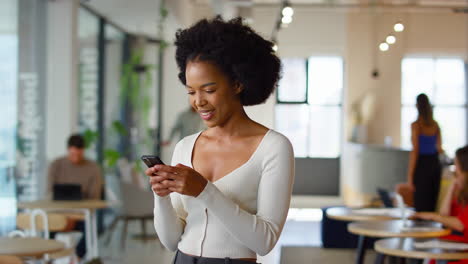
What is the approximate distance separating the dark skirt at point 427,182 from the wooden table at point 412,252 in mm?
3120

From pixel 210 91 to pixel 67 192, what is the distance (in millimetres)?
6046

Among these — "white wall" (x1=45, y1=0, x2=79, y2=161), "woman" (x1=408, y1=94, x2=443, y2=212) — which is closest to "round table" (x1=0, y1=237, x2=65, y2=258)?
"white wall" (x1=45, y1=0, x2=79, y2=161)

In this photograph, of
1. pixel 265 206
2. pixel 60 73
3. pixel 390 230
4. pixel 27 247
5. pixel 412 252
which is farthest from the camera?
pixel 60 73

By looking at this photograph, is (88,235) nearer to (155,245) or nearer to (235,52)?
(155,245)

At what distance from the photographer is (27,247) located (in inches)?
198

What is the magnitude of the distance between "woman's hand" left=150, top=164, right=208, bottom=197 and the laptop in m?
6.07

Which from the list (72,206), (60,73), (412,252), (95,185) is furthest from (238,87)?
(60,73)

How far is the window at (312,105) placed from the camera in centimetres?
1834

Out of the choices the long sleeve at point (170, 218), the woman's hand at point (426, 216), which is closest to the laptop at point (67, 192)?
the woman's hand at point (426, 216)

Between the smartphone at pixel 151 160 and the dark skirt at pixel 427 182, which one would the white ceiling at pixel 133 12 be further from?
the smartphone at pixel 151 160

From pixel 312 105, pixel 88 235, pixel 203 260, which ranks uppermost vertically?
pixel 312 105

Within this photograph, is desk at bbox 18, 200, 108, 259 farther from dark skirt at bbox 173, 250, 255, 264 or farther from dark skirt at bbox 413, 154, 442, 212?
dark skirt at bbox 173, 250, 255, 264

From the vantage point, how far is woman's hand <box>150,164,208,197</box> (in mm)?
1897

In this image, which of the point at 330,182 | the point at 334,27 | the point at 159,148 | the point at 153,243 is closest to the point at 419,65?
the point at 334,27
